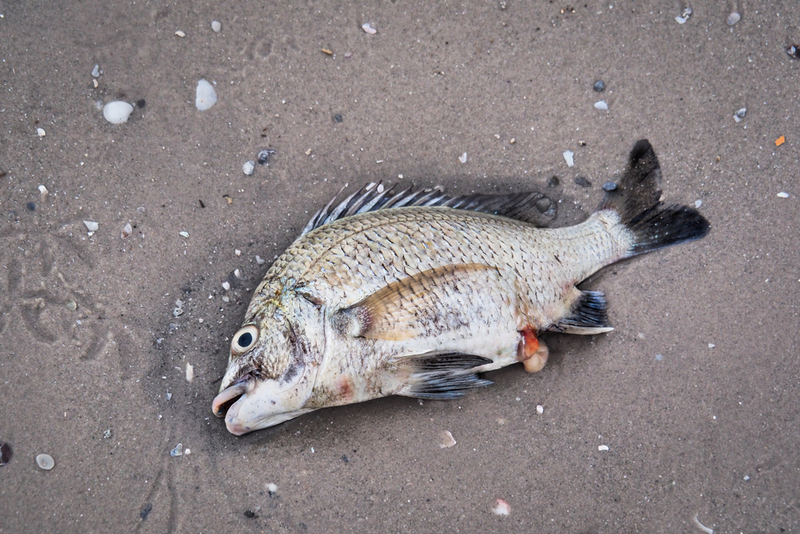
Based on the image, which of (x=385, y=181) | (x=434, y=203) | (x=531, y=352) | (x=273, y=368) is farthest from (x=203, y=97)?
(x=531, y=352)

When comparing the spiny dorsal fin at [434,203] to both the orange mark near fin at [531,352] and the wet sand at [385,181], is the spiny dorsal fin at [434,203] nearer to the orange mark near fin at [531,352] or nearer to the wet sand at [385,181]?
the wet sand at [385,181]

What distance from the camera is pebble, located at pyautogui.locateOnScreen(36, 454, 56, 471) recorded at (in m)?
2.83

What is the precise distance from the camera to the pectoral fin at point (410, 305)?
2504mm

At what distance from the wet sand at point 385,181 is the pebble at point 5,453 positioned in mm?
37

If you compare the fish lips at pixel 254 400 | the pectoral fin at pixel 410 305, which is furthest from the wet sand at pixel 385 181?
the pectoral fin at pixel 410 305

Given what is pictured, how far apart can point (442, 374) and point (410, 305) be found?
0.41 m

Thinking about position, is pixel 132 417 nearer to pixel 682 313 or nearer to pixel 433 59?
pixel 433 59

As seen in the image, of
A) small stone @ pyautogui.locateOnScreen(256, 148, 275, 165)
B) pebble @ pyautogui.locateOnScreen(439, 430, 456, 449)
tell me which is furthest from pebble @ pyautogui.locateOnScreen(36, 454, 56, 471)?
pebble @ pyautogui.locateOnScreen(439, 430, 456, 449)

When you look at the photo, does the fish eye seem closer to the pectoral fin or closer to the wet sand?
the pectoral fin

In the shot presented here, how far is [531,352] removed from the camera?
2811 mm

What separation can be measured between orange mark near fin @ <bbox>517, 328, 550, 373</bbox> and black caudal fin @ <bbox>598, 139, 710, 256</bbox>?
79 cm

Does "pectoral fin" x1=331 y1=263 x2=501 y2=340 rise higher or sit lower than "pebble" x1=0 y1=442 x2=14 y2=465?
higher

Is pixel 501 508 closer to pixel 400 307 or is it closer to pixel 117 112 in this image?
pixel 400 307

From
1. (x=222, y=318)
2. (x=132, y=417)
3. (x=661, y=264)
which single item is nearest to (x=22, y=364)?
(x=132, y=417)
